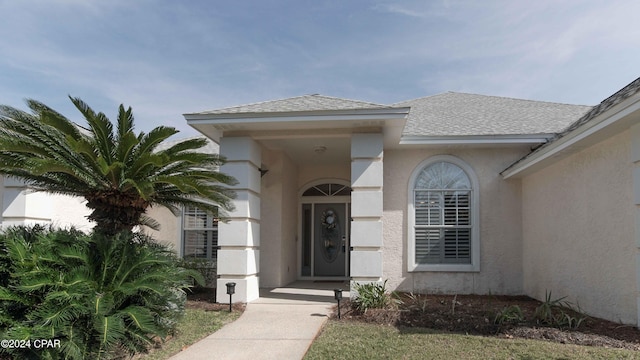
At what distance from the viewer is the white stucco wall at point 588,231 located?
285 inches

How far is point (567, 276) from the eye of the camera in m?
9.02

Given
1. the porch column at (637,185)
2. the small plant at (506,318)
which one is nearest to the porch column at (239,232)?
the small plant at (506,318)

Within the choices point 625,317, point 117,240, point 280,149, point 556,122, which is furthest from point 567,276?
point 117,240

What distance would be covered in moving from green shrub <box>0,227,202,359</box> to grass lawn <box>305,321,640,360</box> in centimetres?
227

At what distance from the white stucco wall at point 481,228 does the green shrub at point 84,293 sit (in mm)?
6059

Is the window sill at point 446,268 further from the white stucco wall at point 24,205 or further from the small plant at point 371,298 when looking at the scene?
the white stucco wall at point 24,205

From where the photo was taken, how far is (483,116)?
514 inches

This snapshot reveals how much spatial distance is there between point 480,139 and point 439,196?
1.68m

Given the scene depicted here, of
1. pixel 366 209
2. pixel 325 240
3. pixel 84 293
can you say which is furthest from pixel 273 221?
pixel 84 293

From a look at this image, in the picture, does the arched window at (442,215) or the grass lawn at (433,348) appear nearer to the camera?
the grass lawn at (433,348)

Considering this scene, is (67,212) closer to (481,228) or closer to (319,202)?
(319,202)

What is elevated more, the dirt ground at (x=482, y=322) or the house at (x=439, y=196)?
the house at (x=439, y=196)

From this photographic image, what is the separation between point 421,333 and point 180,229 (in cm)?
798

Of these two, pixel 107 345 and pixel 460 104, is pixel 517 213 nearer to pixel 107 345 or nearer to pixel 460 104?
pixel 460 104
